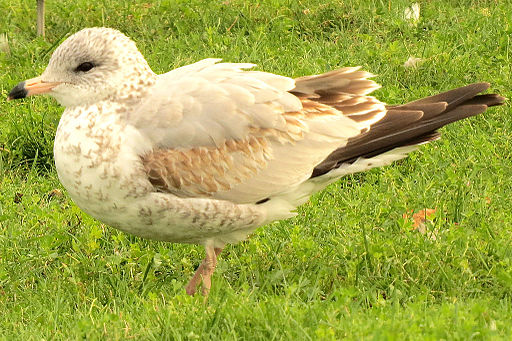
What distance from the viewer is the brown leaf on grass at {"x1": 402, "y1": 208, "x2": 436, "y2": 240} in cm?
557

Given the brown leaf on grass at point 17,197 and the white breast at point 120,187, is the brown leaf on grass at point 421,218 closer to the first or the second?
the white breast at point 120,187

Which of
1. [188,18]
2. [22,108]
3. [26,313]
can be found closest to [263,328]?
[26,313]

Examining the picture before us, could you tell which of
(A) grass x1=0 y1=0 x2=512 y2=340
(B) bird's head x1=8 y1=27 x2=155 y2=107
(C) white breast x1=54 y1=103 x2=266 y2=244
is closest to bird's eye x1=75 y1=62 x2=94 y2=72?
(B) bird's head x1=8 y1=27 x2=155 y2=107

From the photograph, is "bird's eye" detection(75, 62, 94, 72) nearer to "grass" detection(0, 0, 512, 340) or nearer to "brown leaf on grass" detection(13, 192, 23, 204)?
"grass" detection(0, 0, 512, 340)

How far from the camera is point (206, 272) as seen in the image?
5.25m

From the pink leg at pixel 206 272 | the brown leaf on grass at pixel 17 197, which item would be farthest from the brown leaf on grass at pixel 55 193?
the pink leg at pixel 206 272

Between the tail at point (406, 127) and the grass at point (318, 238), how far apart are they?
0.47 meters

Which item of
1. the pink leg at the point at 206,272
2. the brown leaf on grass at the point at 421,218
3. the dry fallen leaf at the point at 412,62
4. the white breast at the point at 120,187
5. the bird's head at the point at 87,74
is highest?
the bird's head at the point at 87,74

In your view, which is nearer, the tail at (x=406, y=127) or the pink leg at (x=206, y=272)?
the pink leg at (x=206, y=272)

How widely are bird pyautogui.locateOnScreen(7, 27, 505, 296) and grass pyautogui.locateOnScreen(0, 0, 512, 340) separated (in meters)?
0.39

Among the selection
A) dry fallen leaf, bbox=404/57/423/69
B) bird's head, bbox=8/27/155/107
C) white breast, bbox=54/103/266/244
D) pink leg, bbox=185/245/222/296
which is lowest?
pink leg, bbox=185/245/222/296

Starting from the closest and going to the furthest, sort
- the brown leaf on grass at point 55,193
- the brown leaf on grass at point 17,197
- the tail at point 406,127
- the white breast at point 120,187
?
1. the white breast at point 120,187
2. the tail at point 406,127
3. the brown leaf on grass at point 17,197
4. the brown leaf on grass at point 55,193

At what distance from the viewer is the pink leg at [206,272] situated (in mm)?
5219

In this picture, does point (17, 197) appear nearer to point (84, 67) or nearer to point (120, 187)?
point (84, 67)
